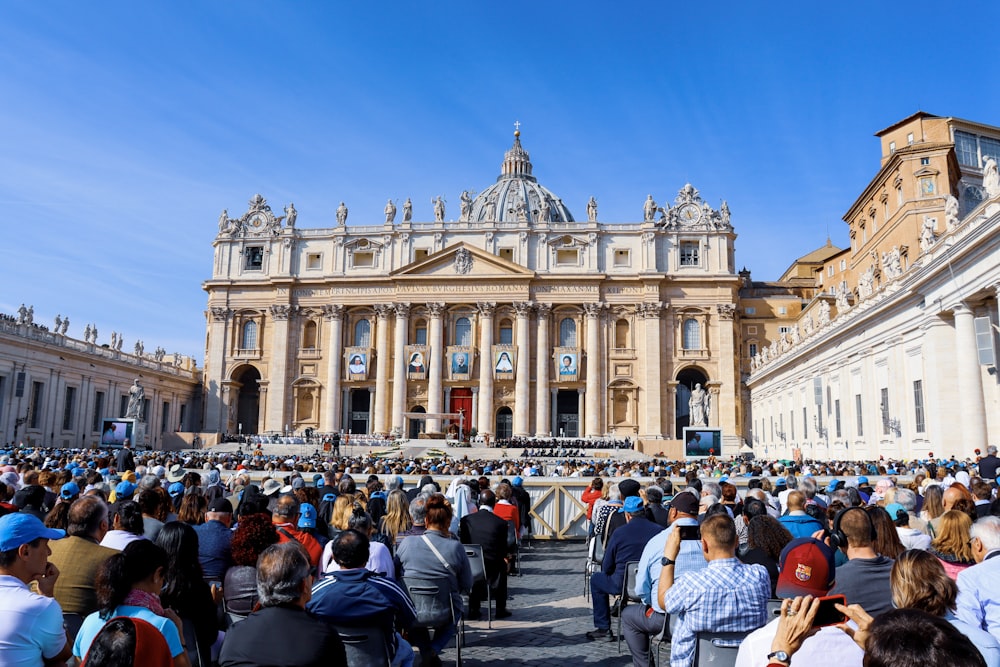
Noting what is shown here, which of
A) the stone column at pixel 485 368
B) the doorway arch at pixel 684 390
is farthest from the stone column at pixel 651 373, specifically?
the stone column at pixel 485 368

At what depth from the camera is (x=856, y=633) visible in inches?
129

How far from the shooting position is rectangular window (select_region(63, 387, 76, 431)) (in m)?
46.9

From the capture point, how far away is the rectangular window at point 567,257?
61000mm

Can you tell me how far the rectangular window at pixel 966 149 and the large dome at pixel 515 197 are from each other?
140ft

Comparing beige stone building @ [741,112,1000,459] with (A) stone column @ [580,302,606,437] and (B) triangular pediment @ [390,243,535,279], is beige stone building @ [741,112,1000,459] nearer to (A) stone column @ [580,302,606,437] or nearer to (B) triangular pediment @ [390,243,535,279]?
(A) stone column @ [580,302,606,437]

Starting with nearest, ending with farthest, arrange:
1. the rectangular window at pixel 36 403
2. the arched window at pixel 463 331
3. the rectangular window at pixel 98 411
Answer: the rectangular window at pixel 36 403, the rectangular window at pixel 98 411, the arched window at pixel 463 331

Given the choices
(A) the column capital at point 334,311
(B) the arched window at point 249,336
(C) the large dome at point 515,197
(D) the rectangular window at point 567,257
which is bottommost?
(B) the arched window at point 249,336

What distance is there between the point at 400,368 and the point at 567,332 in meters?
13.7

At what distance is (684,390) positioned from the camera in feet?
202

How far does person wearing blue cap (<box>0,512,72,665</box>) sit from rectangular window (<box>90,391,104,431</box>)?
51.9 m

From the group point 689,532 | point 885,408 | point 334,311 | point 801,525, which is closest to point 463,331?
point 334,311

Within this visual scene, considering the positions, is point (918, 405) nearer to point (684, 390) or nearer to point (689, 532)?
point (689, 532)

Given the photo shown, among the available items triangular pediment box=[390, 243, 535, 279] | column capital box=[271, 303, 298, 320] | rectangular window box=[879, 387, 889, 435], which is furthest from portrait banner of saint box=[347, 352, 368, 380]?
rectangular window box=[879, 387, 889, 435]

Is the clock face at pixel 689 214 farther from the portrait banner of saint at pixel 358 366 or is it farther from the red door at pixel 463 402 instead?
Result: the portrait banner of saint at pixel 358 366
